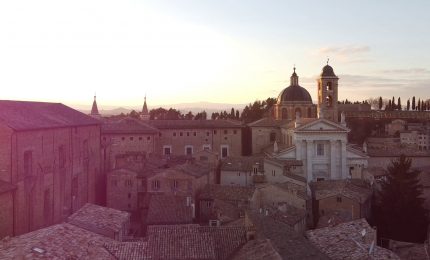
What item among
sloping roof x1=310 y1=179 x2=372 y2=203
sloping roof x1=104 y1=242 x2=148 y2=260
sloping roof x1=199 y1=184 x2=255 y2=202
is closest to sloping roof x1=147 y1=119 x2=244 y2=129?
sloping roof x1=310 y1=179 x2=372 y2=203

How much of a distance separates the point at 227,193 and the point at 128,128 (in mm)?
17704

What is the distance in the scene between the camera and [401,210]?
27.0 meters

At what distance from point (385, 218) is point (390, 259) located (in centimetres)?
1138

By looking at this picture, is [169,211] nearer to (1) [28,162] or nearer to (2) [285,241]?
(1) [28,162]

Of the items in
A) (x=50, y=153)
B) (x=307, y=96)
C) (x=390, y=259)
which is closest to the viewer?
(x=390, y=259)

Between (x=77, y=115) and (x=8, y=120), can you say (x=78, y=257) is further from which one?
(x=77, y=115)

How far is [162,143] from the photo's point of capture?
1853 inches

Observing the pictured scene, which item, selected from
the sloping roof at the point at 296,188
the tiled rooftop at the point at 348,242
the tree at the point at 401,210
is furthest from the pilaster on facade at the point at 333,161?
the tiled rooftop at the point at 348,242

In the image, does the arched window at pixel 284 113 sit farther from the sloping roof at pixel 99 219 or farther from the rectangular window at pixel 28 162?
the rectangular window at pixel 28 162

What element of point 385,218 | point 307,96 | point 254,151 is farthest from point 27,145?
point 307,96

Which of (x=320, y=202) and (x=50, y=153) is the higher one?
(x=50, y=153)

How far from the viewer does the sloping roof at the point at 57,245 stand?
14156 millimetres

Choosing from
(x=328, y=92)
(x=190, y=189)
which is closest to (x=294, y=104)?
(x=328, y=92)

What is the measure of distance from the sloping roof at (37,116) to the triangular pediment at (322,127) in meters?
16.8
